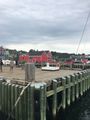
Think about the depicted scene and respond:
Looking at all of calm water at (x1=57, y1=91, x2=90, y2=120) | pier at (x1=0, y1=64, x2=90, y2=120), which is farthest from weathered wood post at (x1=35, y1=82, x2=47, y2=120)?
calm water at (x1=57, y1=91, x2=90, y2=120)

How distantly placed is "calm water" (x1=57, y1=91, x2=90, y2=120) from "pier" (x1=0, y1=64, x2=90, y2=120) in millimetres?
629

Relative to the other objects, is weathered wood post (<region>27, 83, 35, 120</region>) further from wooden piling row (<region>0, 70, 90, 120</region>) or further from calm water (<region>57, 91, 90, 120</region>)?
calm water (<region>57, 91, 90, 120</region>)

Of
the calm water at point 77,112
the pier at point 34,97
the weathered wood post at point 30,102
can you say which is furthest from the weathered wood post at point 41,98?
the calm water at point 77,112

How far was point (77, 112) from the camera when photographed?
85.5ft

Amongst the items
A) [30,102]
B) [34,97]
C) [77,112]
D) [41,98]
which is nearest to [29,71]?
[34,97]

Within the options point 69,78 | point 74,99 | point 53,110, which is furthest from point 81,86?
point 53,110

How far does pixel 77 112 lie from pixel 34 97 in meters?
9.05

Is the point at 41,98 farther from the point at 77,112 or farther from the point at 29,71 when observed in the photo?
the point at 77,112

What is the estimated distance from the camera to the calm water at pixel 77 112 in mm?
23689

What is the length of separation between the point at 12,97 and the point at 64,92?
5.87 meters

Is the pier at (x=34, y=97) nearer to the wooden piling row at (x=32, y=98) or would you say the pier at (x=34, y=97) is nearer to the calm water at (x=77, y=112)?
the wooden piling row at (x=32, y=98)

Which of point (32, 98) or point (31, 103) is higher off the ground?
point (32, 98)

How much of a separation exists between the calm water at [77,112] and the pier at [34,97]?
629 mm

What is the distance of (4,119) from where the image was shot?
2092 centimetres
